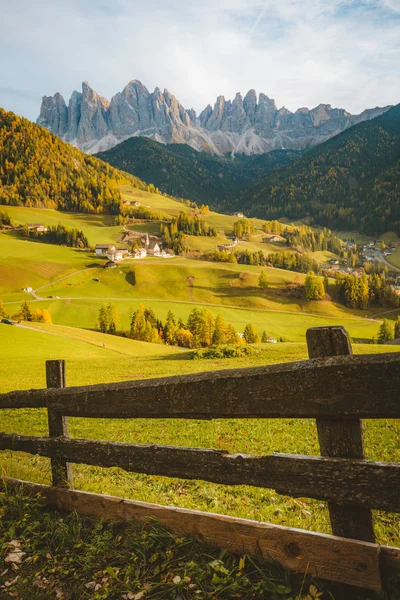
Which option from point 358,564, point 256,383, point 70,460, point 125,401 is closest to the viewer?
point 358,564

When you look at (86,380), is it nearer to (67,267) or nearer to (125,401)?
(125,401)

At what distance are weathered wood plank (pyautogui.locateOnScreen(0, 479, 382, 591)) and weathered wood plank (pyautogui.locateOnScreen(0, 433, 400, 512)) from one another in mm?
419

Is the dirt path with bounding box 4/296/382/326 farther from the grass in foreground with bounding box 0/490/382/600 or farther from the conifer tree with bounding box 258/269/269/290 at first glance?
the grass in foreground with bounding box 0/490/382/600

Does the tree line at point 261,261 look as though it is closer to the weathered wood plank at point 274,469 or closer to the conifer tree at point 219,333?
the conifer tree at point 219,333

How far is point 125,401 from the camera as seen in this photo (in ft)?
15.9

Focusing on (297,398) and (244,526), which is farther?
(244,526)

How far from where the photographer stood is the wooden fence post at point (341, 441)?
3.40m

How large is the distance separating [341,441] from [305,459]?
413 millimetres

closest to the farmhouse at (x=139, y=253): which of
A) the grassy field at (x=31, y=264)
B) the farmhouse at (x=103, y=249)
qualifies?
the farmhouse at (x=103, y=249)

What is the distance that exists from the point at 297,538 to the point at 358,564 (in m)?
0.59

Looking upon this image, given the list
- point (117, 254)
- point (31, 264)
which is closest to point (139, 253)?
point (117, 254)

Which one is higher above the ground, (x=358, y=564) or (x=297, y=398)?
(x=297, y=398)

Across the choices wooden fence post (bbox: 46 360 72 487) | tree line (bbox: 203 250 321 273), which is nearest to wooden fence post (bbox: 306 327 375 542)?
wooden fence post (bbox: 46 360 72 487)

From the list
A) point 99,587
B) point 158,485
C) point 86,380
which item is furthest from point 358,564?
point 86,380
